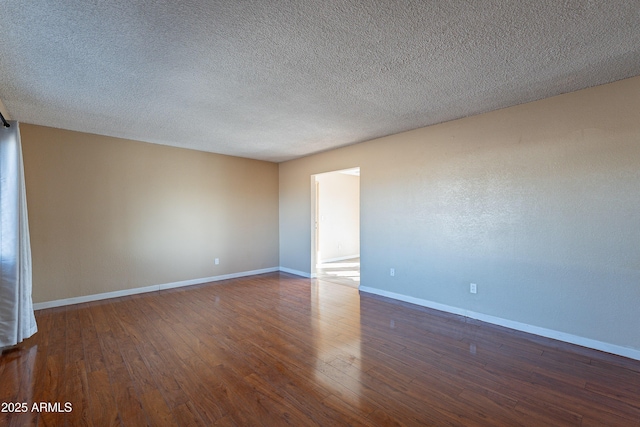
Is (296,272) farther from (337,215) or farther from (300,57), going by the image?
(300,57)

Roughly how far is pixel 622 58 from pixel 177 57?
3465mm

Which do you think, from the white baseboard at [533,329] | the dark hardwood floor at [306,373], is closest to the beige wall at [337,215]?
the white baseboard at [533,329]

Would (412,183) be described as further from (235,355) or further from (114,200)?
(114,200)

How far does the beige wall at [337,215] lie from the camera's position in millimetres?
7648

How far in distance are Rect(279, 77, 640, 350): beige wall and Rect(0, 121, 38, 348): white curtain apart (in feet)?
13.6

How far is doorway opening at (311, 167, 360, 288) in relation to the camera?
744cm

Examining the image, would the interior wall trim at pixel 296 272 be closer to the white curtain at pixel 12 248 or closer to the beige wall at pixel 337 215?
the beige wall at pixel 337 215

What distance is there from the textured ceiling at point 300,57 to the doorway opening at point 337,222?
13.3 ft

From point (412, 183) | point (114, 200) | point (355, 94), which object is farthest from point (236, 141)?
point (412, 183)

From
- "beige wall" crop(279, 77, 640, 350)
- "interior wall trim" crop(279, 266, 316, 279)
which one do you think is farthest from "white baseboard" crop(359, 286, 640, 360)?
"interior wall trim" crop(279, 266, 316, 279)

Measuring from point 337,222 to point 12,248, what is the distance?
20.8 feet

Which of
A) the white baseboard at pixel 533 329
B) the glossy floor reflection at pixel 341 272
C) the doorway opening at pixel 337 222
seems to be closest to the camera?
the white baseboard at pixel 533 329

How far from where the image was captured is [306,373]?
2252mm

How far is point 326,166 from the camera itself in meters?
5.36
